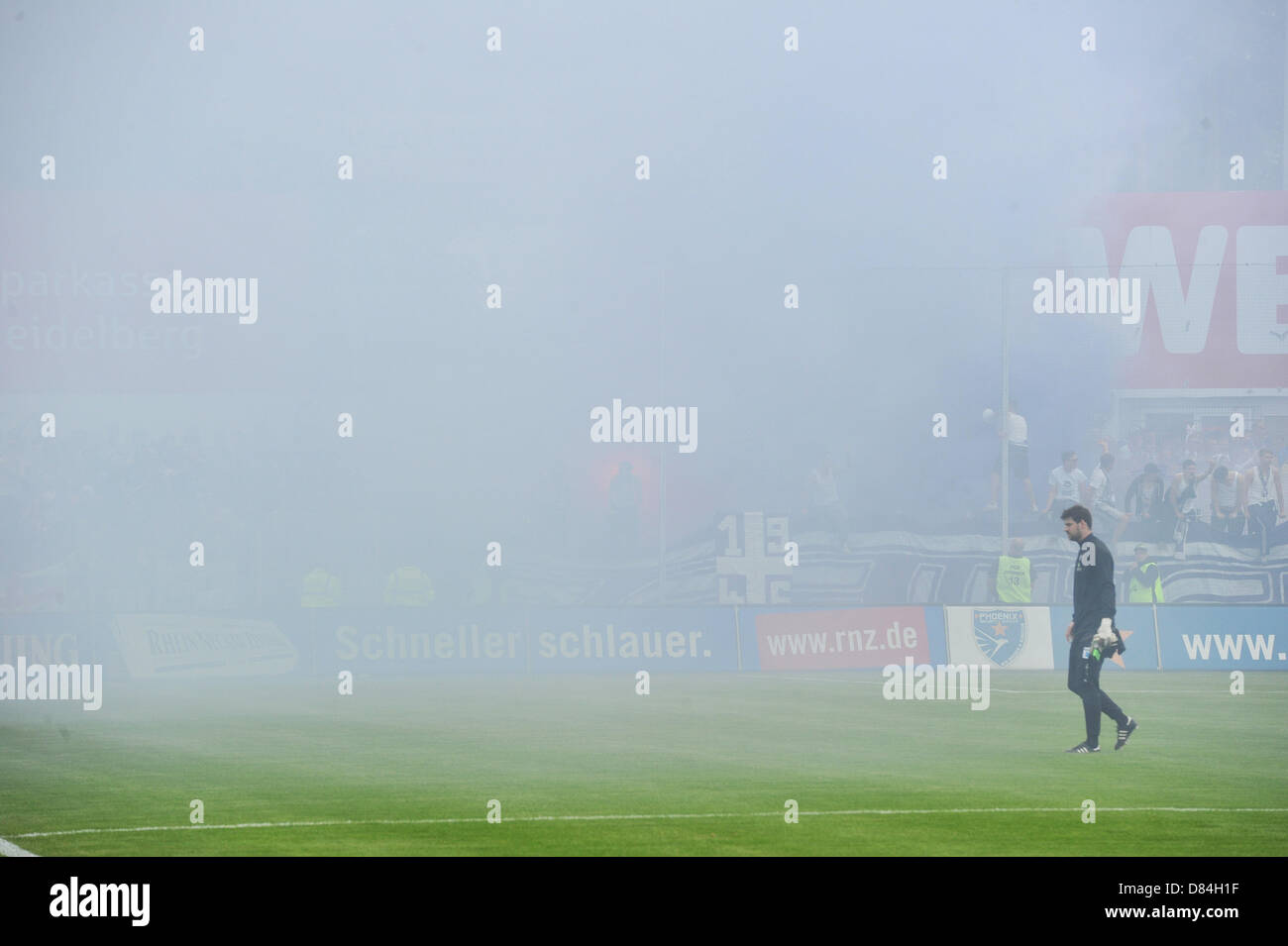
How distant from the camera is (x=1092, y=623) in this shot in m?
14.6

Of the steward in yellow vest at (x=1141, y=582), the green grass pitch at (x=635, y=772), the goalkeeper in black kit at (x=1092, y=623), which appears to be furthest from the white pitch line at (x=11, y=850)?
the steward in yellow vest at (x=1141, y=582)

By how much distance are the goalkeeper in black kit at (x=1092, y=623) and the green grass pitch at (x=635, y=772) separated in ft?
1.87

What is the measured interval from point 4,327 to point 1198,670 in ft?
71.3

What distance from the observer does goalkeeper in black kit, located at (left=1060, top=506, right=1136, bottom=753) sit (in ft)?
47.4

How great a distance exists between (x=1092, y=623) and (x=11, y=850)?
29.2ft

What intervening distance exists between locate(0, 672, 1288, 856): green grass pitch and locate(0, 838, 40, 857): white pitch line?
0.09 meters

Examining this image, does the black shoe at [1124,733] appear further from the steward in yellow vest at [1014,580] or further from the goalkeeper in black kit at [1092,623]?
the steward in yellow vest at [1014,580]

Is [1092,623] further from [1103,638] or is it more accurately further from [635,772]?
[635,772]

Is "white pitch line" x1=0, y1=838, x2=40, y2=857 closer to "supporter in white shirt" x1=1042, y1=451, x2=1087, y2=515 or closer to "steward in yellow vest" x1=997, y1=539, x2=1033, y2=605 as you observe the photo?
"steward in yellow vest" x1=997, y1=539, x2=1033, y2=605

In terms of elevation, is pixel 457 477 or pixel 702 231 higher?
pixel 702 231

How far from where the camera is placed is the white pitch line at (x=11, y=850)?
997 centimetres

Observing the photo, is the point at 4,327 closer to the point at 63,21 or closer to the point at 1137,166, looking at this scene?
the point at 63,21
